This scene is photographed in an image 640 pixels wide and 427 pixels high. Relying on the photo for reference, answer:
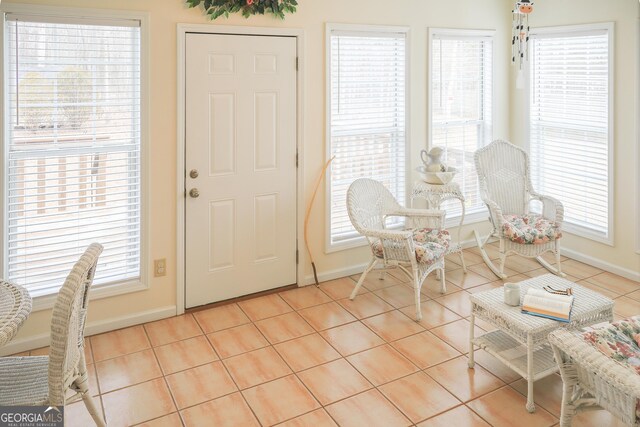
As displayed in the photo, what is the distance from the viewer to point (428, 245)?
3877 millimetres

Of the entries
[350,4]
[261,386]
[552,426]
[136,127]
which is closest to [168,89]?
[136,127]

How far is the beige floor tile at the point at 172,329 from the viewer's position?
135 inches

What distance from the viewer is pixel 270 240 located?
4.09m

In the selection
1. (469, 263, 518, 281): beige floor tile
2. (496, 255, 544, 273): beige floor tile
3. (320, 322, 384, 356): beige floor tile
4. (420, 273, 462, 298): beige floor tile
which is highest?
(496, 255, 544, 273): beige floor tile

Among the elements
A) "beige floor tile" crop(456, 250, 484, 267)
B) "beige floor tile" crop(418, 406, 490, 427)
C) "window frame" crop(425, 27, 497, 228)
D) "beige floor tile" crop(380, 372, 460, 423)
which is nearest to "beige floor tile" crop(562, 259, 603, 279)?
"beige floor tile" crop(456, 250, 484, 267)

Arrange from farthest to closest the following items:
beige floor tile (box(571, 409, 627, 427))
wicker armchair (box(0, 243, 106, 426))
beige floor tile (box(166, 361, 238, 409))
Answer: beige floor tile (box(166, 361, 238, 409)), beige floor tile (box(571, 409, 627, 427)), wicker armchair (box(0, 243, 106, 426))

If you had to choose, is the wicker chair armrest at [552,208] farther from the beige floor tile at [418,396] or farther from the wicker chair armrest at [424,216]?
the beige floor tile at [418,396]

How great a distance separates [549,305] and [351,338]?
124 centimetres

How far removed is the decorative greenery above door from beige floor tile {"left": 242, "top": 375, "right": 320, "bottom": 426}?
238cm

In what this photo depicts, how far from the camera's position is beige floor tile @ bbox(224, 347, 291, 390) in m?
2.96

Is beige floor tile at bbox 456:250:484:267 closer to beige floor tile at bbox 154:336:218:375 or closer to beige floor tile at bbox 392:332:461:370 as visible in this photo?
beige floor tile at bbox 392:332:461:370

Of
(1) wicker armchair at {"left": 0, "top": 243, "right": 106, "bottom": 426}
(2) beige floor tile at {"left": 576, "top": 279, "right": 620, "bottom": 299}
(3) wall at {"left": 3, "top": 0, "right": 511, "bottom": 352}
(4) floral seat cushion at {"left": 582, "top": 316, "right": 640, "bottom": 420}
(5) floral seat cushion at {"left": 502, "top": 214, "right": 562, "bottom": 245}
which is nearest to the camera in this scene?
(1) wicker armchair at {"left": 0, "top": 243, "right": 106, "bottom": 426}

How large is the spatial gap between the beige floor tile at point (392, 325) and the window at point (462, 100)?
5.54ft

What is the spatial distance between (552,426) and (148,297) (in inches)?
101
